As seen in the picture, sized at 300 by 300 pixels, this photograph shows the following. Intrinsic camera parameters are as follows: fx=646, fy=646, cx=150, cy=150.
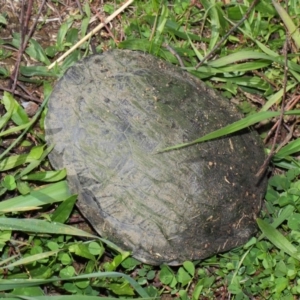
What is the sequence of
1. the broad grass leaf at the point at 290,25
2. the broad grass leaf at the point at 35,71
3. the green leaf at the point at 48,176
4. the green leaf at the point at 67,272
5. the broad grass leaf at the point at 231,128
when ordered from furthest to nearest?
the broad grass leaf at the point at 35,71 < the broad grass leaf at the point at 290,25 < the green leaf at the point at 67,272 < the green leaf at the point at 48,176 < the broad grass leaf at the point at 231,128

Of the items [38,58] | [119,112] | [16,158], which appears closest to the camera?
[119,112]

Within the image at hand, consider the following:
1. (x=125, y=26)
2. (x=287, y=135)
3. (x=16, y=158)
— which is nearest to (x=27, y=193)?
(x=16, y=158)

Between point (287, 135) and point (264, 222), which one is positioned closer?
point (264, 222)

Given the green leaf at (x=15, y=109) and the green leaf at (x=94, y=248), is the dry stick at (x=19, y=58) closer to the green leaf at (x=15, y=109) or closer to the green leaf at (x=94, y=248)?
the green leaf at (x=15, y=109)

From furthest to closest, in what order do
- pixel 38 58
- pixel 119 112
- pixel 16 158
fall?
pixel 38 58 → pixel 16 158 → pixel 119 112

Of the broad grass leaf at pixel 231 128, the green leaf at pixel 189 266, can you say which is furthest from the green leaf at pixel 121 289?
the broad grass leaf at pixel 231 128

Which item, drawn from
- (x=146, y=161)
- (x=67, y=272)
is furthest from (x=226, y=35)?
(x=67, y=272)

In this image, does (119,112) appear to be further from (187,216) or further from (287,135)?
(287,135)

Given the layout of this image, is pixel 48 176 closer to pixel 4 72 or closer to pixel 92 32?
pixel 4 72
